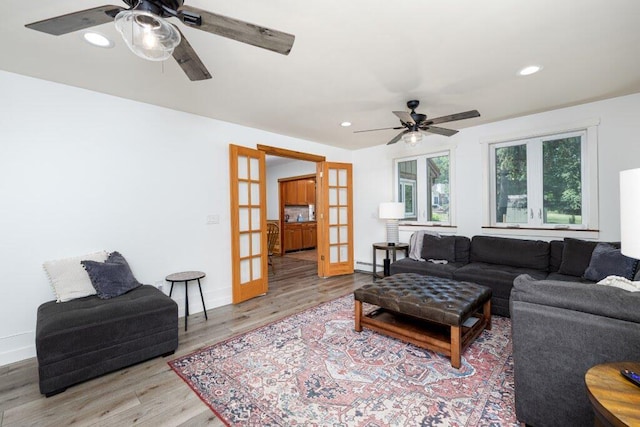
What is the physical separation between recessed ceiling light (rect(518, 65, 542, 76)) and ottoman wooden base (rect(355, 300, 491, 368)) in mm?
2267

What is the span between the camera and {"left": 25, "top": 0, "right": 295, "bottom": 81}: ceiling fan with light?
1301 millimetres

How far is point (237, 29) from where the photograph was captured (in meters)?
1.42

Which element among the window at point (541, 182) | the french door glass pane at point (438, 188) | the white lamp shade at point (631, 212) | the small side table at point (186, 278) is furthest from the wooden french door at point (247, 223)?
the white lamp shade at point (631, 212)

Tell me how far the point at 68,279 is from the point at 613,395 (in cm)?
373

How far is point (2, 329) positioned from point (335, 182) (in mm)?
4693

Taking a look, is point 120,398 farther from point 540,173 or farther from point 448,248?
point 540,173

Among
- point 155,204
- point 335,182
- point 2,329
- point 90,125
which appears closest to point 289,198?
point 335,182

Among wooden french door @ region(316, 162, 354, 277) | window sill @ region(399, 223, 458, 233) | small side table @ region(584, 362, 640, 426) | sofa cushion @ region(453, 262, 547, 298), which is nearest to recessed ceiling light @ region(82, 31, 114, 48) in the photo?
small side table @ region(584, 362, 640, 426)

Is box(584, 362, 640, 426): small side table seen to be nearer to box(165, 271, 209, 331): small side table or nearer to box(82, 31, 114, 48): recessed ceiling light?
box(165, 271, 209, 331): small side table

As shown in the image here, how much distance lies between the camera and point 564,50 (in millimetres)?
2273

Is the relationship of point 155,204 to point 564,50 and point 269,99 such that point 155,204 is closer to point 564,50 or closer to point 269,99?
point 269,99

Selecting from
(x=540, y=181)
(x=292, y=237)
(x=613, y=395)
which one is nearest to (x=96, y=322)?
(x=613, y=395)

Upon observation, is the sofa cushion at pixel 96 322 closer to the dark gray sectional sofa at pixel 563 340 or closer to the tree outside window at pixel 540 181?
the dark gray sectional sofa at pixel 563 340

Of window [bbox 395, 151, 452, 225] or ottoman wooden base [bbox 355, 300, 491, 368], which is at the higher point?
window [bbox 395, 151, 452, 225]
